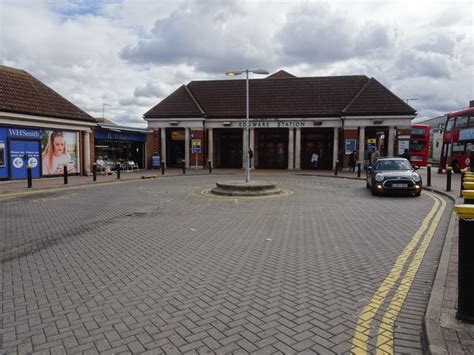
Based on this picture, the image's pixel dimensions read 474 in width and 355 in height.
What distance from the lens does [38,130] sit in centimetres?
2120

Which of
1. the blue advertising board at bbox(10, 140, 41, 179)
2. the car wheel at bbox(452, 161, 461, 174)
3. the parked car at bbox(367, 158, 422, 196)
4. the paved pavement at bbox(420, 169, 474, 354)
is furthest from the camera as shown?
the car wheel at bbox(452, 161, 461, 174)

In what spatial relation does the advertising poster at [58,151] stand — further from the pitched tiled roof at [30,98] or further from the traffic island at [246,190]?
the traffic island at [246,190]

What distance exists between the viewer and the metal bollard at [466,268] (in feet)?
11.3

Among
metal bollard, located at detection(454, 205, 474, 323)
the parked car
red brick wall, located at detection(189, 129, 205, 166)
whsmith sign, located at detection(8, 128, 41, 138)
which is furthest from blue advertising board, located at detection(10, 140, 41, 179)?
metal bollard, located at detection(454, 205, 474, 323)

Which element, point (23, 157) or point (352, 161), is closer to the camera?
point (23, 157)

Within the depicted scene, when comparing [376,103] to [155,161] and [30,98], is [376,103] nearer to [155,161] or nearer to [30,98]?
[155,161]

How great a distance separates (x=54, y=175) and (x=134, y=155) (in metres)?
9.51

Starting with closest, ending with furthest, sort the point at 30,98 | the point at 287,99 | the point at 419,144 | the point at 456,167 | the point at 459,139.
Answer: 1. the point at 30,98
2. the point at 459,139
3. the point at 456,167
4. the point at 419,144
5. the point at 287,99

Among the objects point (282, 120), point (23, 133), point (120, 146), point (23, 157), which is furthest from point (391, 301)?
point (282, 120)

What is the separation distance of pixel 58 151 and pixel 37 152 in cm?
154

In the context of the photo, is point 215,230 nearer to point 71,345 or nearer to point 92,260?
point 92,260

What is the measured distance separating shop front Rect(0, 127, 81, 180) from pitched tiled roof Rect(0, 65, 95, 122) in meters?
1.04

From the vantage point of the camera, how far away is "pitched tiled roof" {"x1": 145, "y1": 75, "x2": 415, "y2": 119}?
102 ft

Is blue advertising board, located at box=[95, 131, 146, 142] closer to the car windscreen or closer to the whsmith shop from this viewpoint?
the whsmith shop
